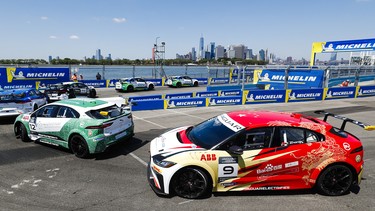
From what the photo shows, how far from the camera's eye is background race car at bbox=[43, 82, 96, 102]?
53.2 ft

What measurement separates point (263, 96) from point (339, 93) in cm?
686

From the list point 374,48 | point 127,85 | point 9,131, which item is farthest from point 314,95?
point 9,131

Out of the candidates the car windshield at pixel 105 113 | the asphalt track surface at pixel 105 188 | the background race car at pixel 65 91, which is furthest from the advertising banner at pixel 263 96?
the car windshield at pixel 105 113

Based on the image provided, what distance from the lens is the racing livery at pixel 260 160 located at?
15.6ft

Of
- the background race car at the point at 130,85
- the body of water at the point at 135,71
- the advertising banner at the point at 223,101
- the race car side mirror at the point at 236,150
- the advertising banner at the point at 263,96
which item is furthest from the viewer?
the body of water at the point at 135,71

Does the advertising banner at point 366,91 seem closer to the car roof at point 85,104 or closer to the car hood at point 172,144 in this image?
the car hood at point 172,144

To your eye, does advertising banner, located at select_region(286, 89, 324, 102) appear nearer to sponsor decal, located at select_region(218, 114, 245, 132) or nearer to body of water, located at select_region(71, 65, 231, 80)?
body of water, located at select_region(71, 65, 231, 80)

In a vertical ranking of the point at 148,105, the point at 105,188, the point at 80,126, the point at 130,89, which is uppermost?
the point at 80,126

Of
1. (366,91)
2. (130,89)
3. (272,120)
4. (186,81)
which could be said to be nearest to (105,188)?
(272,120)

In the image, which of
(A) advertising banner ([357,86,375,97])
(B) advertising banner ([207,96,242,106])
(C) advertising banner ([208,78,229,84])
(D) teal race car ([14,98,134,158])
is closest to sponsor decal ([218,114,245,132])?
(D) teal race car ([14,98,134,158])

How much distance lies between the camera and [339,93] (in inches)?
803

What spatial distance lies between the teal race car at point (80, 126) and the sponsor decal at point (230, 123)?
3.10 metres

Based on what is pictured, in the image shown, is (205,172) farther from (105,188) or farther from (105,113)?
(105,113)

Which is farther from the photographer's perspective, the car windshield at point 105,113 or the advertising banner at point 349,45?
the advertising banner at point 349,45
